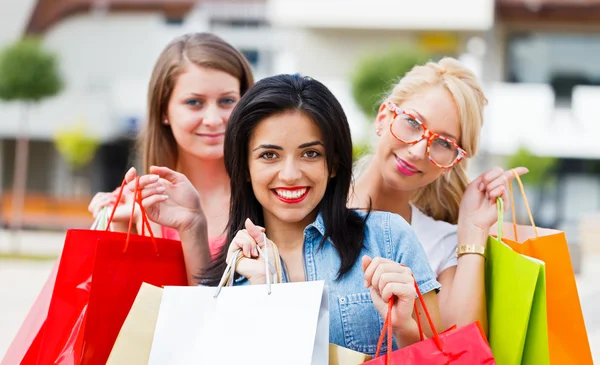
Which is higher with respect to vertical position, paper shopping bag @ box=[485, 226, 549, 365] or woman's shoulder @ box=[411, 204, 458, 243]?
woman's shoulder @ box=[411, 204, 458, 243]

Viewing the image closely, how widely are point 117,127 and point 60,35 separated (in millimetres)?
3247

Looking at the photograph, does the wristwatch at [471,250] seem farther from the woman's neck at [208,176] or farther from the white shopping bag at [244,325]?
the woman's neck at [208,176]

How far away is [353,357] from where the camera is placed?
1.79m

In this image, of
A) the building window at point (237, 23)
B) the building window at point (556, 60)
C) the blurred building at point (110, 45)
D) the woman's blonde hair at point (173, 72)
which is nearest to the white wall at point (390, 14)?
the building window at point (556, 60)

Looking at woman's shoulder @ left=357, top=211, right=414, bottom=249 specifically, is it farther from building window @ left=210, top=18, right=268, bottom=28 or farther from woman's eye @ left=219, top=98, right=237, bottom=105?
building window @ left=210, top=18, right=268, bottom=28

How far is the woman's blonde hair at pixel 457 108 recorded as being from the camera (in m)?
2.56

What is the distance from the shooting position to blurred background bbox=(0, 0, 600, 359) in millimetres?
20078

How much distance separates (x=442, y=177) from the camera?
2.86 m

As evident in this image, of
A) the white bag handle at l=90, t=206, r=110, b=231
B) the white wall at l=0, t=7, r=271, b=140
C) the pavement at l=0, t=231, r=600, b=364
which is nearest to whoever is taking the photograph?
the white bag handle at l=90, t=206, r=110, b=231

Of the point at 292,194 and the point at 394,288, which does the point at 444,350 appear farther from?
the point at 292,194

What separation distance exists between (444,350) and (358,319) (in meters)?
0.27

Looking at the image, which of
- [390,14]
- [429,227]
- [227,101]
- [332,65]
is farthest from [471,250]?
[332,65]

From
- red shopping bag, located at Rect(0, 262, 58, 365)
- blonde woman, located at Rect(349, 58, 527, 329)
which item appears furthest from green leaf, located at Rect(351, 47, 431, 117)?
red shopping bag, located at Rect(0, 262, 58, 365)

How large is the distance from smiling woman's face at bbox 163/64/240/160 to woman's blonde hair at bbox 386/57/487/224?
580 millimetres
